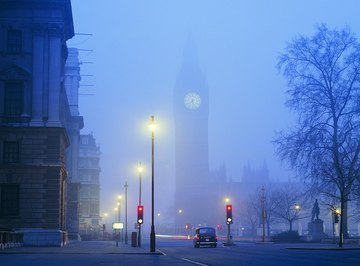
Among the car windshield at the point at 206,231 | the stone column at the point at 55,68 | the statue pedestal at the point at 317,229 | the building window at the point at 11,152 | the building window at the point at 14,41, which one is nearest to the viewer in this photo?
the building window at the point at 11,152

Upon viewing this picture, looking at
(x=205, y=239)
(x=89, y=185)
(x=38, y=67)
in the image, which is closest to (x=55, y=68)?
(x=38, y=67)

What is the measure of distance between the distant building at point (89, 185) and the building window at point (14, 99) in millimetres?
76998

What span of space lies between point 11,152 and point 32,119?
11.0 ft

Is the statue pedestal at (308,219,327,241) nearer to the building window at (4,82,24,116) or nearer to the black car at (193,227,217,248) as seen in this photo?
the black car at (193,227,217,248)

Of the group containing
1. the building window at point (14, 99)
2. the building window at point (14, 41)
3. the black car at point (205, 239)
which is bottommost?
the black car at point (205, 239)

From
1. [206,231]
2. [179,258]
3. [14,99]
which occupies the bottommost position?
[179,258]

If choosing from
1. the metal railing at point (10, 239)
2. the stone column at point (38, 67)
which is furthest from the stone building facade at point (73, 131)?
the metal railing at point (10, 239)

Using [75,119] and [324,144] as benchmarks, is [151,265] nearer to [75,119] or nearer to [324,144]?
[324,144]

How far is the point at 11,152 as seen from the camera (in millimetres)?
59000

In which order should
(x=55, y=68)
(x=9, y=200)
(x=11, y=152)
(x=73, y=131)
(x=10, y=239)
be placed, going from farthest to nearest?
(x=73, y=131), (x=55, y=68), (x=11, y=152), (x=9, y=200), (x=10, y=239)

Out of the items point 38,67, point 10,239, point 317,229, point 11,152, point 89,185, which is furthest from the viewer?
point 89,185

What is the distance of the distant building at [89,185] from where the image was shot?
14375cm

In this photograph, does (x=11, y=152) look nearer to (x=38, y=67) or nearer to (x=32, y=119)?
(x=32, y=119)

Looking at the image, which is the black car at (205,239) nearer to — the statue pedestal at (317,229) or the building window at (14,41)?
the statue pedestal at (317,229)
